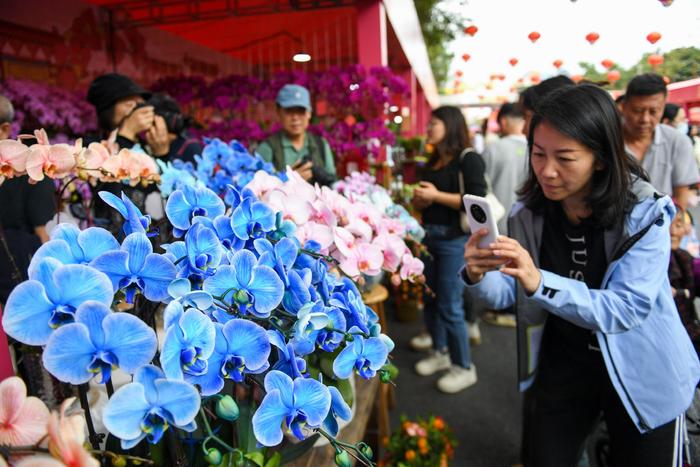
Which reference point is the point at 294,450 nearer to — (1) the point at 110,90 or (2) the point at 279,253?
(2) the point at 279,253

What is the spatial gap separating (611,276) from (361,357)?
902mm

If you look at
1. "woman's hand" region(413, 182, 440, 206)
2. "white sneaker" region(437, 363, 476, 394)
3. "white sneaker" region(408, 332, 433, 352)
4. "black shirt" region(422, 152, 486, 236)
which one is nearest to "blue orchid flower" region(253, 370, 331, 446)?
"woman's hand" region(413, 182, 440, 206)

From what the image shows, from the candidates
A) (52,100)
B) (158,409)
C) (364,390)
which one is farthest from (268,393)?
(52,100)

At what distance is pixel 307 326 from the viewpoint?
0.49 metres

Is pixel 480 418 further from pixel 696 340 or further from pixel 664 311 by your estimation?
pixel 664 311

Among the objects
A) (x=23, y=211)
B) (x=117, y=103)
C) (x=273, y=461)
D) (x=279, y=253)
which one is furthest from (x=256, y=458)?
(x=117, y=103)

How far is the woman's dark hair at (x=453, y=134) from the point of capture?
2564mm

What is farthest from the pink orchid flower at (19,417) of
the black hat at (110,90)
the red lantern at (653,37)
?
the red lantern at (653,37)

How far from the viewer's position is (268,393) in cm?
44

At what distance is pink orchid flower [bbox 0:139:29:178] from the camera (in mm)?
636

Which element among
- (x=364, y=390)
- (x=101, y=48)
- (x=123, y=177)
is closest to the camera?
(x=123, y=177)

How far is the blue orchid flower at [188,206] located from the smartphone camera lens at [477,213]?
589mm

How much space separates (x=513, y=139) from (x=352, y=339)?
325 cm

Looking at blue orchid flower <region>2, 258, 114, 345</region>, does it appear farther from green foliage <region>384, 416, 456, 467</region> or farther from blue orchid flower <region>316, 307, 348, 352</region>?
green foliage <region>384, 416, 456, 467</region>
